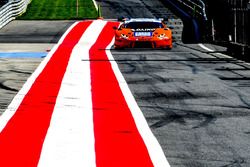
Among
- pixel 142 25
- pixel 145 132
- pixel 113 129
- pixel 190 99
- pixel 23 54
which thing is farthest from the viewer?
pixel 142 25

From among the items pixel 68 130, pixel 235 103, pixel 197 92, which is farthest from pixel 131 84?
pixel 68 130

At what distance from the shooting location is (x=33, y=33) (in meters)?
34.2

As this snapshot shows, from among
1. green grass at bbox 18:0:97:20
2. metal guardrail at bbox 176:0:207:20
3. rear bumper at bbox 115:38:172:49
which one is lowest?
green grass at bbox 18:0:97:20

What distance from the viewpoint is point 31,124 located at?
32.5ft

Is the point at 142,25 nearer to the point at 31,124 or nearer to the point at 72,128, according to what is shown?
the point at 31,124

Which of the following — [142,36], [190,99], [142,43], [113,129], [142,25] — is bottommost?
[142,43]

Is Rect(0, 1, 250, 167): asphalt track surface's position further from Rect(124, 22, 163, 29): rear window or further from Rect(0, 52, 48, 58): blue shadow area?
Rect(124, 22, 163, 29): rear window

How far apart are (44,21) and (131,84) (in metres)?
27.5

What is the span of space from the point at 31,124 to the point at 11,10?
35323 mm

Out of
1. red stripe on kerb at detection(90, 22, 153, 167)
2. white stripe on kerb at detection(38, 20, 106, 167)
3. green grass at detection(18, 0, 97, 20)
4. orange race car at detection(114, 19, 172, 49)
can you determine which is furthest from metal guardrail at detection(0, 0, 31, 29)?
red stripe on kerb at detection(90, 22, 153, 167)

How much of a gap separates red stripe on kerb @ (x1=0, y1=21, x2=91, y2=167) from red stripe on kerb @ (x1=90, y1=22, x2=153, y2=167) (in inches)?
28.2

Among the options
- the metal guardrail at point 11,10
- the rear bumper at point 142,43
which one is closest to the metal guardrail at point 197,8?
the rear bumper at point 142,43

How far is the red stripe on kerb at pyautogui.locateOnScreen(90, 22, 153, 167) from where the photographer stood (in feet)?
24.6

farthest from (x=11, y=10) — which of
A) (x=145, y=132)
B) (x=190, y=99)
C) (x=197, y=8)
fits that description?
(x=145, y=132)
